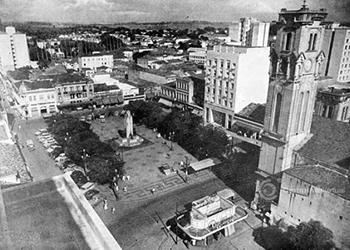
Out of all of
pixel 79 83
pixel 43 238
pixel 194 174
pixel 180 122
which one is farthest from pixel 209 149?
pixel 79 83

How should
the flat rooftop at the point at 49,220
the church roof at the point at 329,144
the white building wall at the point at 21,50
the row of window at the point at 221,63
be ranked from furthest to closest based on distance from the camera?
the white building wall at the point at 21,50
the row of window at the point at 221,63
the church roof at the point at 329,144
the flat rooftop at the point at 49,220

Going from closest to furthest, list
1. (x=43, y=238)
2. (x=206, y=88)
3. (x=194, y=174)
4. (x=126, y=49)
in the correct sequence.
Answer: (x=43, y=238)
(x=194, y=174)
(x=206, y=88)
(x=126, y=49)

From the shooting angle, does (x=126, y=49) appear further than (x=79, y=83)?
Yes

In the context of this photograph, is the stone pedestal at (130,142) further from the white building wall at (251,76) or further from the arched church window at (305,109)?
the arched church window at (305,109)

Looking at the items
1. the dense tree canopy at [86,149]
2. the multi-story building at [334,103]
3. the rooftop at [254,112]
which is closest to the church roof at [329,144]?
the rooftop at [254,112]

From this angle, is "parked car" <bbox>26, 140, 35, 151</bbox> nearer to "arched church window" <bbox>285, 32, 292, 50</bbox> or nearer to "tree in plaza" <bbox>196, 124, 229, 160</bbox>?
"tree in plaza" <bbox>196, 124, 229, 160</bbox>

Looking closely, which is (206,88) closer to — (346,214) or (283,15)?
(283,15)

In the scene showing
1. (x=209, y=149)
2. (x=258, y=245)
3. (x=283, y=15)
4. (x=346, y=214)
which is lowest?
(x=258, y=245)
